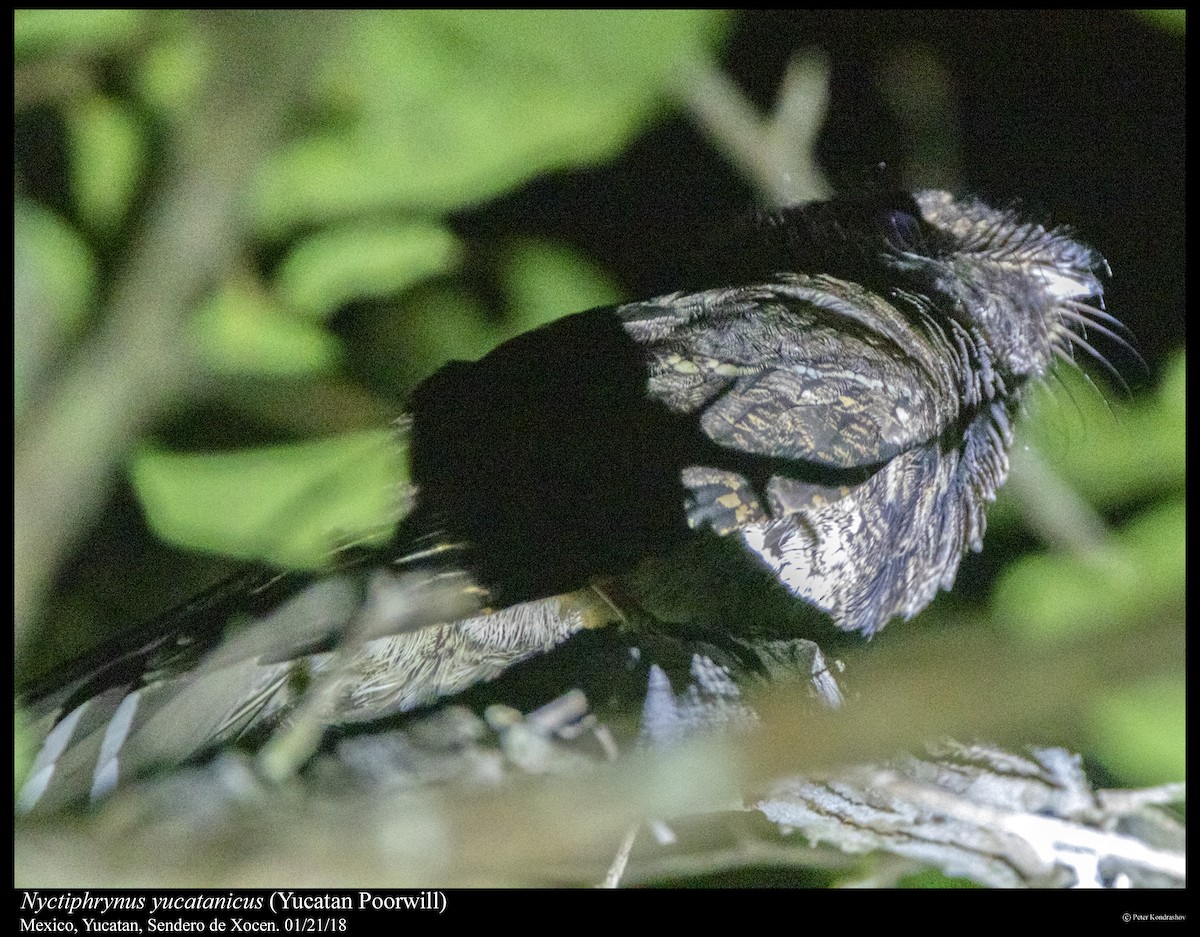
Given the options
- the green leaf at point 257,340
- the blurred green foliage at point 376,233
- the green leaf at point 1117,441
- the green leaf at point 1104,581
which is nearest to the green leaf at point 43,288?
the blurred green foliage at point 376,233

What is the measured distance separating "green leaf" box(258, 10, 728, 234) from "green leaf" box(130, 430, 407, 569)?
283mm

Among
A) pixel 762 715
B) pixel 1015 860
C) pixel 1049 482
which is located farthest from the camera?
pixel 1049 482

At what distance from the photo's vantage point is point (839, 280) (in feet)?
4.32

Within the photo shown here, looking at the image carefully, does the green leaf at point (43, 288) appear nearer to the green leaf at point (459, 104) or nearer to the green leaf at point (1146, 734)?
the green leaf at point (459, 104)

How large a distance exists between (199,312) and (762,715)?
699 millimetres

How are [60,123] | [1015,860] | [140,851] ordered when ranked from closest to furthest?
[140,851]
[1015,860]
[60,123]

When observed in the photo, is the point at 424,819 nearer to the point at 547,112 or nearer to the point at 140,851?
the point at 140,851

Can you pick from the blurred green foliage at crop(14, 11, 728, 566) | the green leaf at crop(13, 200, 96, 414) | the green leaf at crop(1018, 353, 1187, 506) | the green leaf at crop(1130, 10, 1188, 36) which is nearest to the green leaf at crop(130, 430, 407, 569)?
the blurred green foliage at crop(14, 11, 728, 566)

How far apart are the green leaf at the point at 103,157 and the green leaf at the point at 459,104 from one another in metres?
0.16

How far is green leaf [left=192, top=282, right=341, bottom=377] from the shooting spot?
1.15 meters

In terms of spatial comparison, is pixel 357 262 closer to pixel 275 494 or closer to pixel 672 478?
pixel 275 494

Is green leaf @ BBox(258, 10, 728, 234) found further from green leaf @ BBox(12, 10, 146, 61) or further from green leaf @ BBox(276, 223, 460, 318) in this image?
green leaf @ BBox(12, 10, 146, 61)

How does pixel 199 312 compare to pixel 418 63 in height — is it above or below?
below
